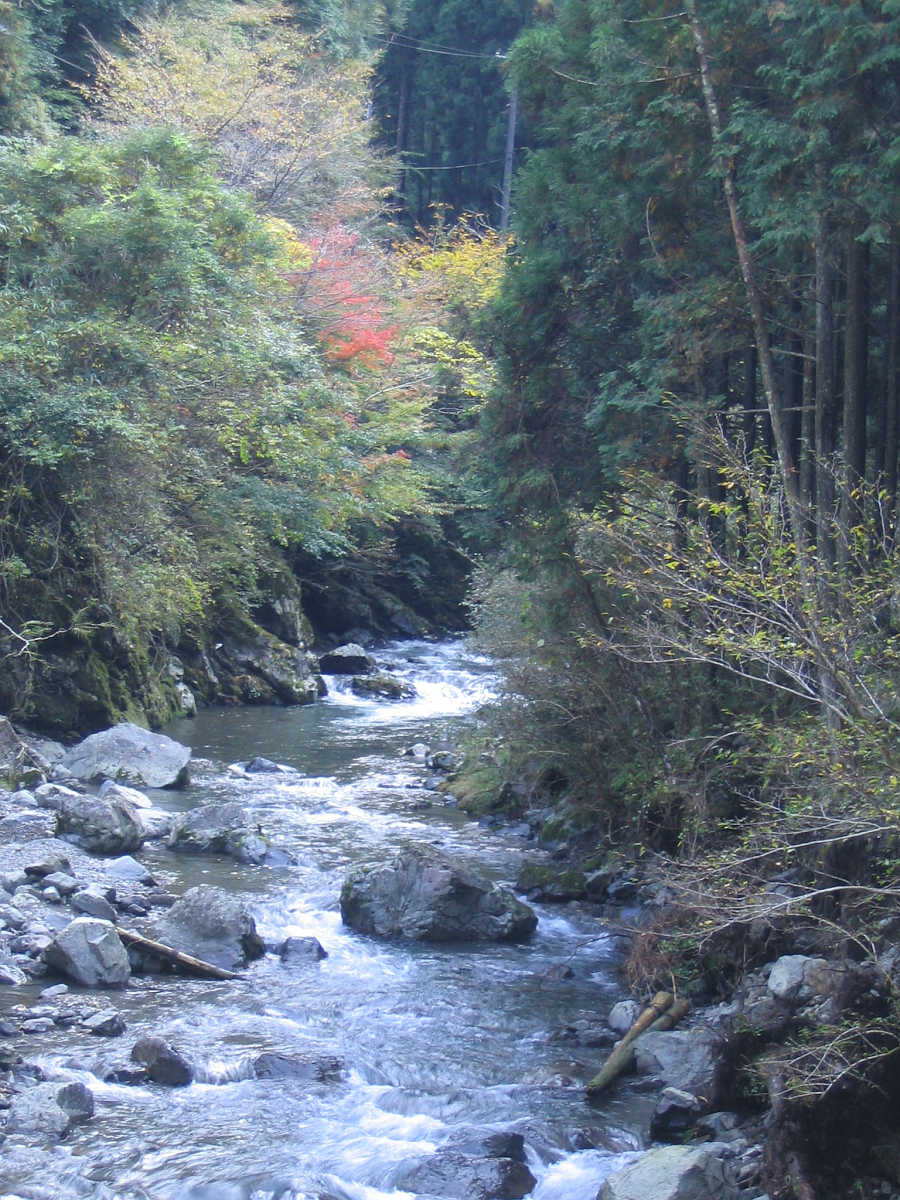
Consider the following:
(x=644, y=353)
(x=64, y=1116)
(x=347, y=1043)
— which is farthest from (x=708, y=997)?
(x=644, y=353)

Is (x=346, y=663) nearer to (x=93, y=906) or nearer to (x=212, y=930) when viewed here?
(x=93, y=906)

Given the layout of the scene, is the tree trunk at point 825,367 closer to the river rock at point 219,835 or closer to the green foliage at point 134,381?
the river rock at point 219,835

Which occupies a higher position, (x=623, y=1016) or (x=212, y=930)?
(x=212, y=930)

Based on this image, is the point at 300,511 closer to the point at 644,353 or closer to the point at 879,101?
the point at 644,353

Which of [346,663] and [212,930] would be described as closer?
[212,930]

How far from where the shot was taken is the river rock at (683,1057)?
6.99m

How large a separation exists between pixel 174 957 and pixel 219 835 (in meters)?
3.14

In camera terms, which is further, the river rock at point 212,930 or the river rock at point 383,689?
the river rock at point 383,689

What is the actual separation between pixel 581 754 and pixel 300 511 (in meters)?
10.1

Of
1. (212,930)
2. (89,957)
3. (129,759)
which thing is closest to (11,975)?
(89,957)

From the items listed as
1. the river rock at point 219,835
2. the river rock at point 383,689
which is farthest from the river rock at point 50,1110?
the river rock at point 383,689

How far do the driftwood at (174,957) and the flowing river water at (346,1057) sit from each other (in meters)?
0.13

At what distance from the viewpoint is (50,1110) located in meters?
6.41

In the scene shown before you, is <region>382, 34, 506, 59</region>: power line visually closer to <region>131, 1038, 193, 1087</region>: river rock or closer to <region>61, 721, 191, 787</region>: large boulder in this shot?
<region>61, 721, 191, 787</region>: large boulder
